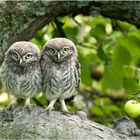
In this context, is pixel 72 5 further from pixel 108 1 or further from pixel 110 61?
pixel 110 61

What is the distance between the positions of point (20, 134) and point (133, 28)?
1517 mm

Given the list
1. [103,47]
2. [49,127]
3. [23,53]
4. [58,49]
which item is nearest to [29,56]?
[23,53]

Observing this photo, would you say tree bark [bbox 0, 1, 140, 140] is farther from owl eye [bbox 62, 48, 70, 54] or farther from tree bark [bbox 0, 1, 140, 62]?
owl eye [bbox 62, 48, 70, 54]

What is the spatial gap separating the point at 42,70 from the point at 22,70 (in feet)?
0.37

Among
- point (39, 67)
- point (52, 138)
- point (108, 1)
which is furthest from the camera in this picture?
point (108, 1)

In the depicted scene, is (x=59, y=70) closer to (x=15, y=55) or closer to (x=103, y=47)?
(x=15, y=55)

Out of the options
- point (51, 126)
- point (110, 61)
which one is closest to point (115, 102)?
point (110, 61)

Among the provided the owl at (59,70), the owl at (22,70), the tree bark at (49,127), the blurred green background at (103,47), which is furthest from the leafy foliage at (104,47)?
the tree bark at (49,127)

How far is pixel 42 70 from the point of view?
327cm

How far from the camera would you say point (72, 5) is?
3607 mm

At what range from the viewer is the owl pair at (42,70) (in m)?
3.22

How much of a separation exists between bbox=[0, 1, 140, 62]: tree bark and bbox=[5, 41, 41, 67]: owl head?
0.15 m

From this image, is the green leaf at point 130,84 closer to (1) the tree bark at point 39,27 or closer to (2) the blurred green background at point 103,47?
(2) the blurred green background at point 103,47

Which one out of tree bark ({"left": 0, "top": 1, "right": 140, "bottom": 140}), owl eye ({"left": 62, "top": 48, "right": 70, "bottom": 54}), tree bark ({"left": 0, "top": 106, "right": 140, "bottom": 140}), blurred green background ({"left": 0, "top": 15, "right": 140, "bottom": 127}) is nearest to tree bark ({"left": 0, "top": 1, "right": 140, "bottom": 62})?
tree bark ({"left": 0, "top": 1, "right": 140, "bottom": 140})
